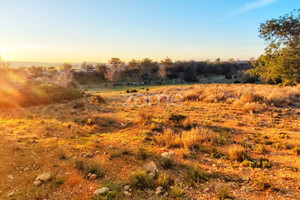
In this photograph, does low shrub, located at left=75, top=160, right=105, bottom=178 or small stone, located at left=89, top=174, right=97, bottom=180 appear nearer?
small stone, located at left=89, top=174, right=97, bottom=180

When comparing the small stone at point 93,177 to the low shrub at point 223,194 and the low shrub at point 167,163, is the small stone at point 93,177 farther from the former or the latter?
the low shrub at point 223,194

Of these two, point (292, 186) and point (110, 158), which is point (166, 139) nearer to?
point (110, 158)

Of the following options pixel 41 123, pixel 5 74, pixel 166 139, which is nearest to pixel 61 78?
pixel 5 74

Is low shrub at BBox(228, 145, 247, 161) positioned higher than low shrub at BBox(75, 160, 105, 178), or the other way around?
low shrub at BBox(228, 145, 247, 161)

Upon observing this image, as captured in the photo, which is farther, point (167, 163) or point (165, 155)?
point (165, 155)

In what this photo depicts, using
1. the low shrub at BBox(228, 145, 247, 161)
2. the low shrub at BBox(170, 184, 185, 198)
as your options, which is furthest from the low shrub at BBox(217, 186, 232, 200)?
the low shrub at BBox(228, 145, 247, 161)

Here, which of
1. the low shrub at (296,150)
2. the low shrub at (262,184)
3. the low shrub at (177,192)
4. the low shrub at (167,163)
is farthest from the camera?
the low shrub at (296,150)

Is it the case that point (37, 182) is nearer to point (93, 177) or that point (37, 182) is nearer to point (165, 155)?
point (93, 177)

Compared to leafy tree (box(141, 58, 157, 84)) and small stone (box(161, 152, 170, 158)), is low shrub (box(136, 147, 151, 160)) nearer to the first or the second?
small stone (box(161, 152, 170, 158))

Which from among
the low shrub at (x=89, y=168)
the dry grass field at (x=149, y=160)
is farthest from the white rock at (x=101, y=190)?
the low shrub at (x=89, y=168)

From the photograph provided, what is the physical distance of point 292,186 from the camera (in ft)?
11.3

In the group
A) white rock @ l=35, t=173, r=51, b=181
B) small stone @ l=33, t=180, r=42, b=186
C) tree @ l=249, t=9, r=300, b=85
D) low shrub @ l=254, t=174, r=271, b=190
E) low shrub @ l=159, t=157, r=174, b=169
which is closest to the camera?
low shrub @ l=254, t=174, r=271, b=190

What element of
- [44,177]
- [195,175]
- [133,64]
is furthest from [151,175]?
[133,64]

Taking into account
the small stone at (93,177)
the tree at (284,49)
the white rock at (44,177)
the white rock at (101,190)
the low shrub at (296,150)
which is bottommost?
the small stone at (93,177)
